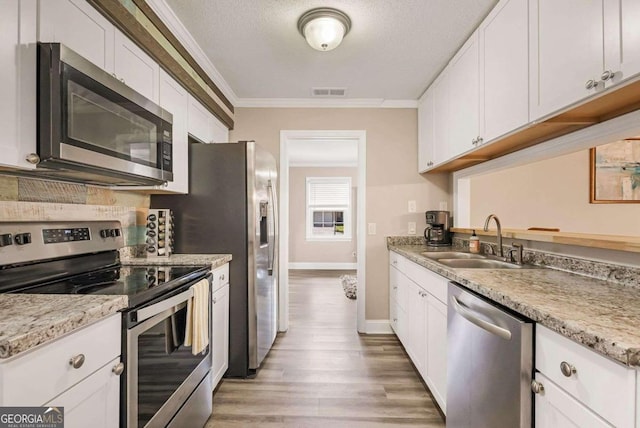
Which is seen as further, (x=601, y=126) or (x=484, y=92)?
(x=484, y=92)

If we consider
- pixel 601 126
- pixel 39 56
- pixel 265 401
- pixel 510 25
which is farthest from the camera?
pixel 265 401

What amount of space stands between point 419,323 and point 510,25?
6.10 feet

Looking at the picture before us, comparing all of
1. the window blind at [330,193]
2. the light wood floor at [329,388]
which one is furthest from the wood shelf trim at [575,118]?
the window blind at [330,193]

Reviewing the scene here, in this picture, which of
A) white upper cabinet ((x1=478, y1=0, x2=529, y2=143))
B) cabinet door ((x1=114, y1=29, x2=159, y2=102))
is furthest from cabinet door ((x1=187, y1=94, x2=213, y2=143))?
white upper cabinet ((x1=478, y1=0, x2=529, y2=143))

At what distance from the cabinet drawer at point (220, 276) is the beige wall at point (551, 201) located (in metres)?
2.50

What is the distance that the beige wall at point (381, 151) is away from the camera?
3.26 m

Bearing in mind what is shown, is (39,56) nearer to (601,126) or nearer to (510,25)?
(510,25)

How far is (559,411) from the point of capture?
88 cm

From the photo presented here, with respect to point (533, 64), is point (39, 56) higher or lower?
lower

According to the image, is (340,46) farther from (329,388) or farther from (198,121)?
(329,388)

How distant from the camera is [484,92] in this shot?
1.89 metres

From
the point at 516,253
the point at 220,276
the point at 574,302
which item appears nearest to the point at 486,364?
the point at 574,302

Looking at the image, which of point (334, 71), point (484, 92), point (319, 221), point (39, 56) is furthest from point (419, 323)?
point (319, 221)

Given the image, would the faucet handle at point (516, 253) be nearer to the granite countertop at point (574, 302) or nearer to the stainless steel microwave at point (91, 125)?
the granite countertop at point (574, 302)
